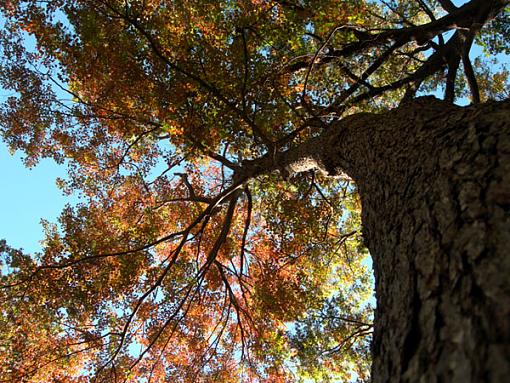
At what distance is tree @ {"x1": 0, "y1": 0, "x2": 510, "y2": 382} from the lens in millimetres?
1631

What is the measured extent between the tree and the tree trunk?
0.01 meters

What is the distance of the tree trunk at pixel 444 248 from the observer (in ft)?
3.57

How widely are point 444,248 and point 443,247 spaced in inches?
0.5

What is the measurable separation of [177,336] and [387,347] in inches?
335

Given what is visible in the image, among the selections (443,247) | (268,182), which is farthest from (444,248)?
(268,182)

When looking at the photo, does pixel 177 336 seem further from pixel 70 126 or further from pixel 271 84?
pixel 271 84

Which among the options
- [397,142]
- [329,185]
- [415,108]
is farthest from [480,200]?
[329,185]

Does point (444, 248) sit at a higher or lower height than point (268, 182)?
lower

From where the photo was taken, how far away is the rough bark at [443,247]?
109cm

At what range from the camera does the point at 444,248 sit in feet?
4.93

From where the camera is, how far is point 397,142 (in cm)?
283

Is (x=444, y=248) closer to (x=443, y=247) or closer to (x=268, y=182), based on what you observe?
(x=443, y=247)

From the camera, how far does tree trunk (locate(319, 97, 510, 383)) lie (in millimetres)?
1089

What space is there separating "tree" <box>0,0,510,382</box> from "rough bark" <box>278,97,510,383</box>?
0.01 m
